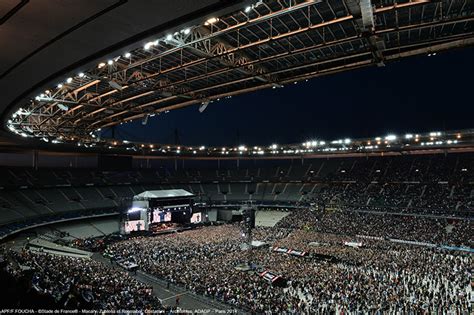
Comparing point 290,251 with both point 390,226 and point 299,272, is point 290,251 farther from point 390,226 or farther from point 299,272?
point 390,226

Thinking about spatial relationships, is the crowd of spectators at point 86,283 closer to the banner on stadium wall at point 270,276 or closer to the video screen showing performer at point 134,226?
the banner on stadium wall at point 270,276

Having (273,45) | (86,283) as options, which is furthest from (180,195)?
(273,45)

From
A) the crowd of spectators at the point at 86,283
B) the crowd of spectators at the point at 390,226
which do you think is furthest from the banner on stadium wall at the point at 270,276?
the crowd of spectators at the point at 390,226

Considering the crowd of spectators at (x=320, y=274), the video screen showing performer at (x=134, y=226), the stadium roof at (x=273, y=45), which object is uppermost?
the stadium roof at (x=273, y=45)

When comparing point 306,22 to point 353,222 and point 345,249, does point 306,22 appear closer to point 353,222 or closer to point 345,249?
point 345,249

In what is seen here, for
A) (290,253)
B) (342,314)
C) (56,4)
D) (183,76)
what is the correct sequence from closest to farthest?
(56,4) < (183,76) < (342,314) < (290,253)

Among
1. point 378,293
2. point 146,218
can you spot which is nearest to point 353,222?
point 378,293

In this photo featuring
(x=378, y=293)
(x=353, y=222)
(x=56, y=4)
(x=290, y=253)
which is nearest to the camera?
(x=56, y=4)

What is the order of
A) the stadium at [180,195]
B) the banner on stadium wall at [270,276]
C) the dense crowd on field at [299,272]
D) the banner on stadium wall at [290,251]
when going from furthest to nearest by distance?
the banner on stadium wall at [290,251] → the banner on stadium wall at [270,276] → the dense crowd on field at [299,272] → the stadium at [180,195]

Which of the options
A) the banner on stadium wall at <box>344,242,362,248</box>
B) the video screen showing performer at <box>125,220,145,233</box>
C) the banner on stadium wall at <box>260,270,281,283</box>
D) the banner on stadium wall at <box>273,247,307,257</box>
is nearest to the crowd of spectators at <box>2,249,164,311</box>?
the banner on stadium wall at <box>260,270,281,283</box>
